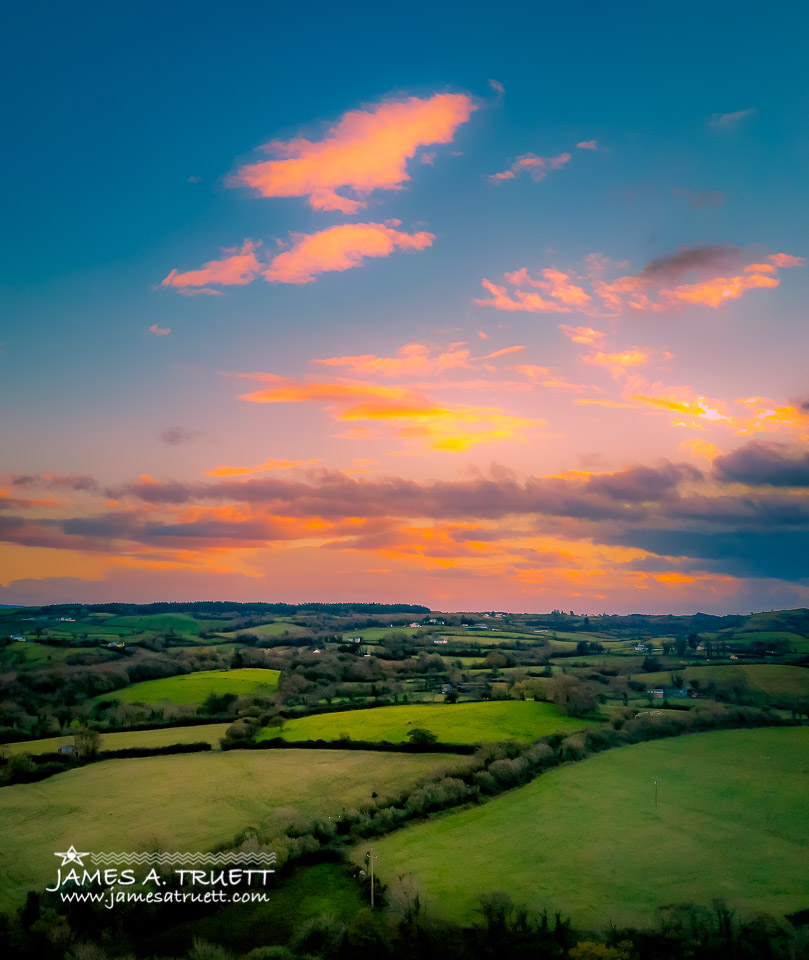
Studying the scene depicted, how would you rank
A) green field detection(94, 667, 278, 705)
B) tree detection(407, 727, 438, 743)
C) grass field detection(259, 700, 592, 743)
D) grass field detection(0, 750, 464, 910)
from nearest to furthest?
grass field detection(0, 750, 464, 910)
tree detection(407, 727, 438, 743)
grass field detection(259, 700, 592, 743)
green field detection(94, 667, 278, 705)

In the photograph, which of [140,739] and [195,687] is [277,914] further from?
[195,687]

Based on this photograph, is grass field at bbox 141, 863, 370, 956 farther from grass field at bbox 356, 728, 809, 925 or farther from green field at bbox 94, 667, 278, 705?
green field at bbox 94, 667, 278, 705

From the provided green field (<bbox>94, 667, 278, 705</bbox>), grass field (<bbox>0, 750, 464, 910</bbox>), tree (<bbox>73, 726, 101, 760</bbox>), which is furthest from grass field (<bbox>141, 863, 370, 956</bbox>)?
green field (<bbox>94, 667, 278, 705</bbox>)

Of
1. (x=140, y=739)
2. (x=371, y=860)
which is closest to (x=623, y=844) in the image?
(x=371, y=860)

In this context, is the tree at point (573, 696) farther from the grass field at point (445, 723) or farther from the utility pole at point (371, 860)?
the utility pole at point (371, 860)

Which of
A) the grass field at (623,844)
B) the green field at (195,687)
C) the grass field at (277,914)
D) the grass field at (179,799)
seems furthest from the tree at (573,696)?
the grass field at (277,914)

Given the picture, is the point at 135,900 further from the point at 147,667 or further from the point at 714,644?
the point at 714,644
